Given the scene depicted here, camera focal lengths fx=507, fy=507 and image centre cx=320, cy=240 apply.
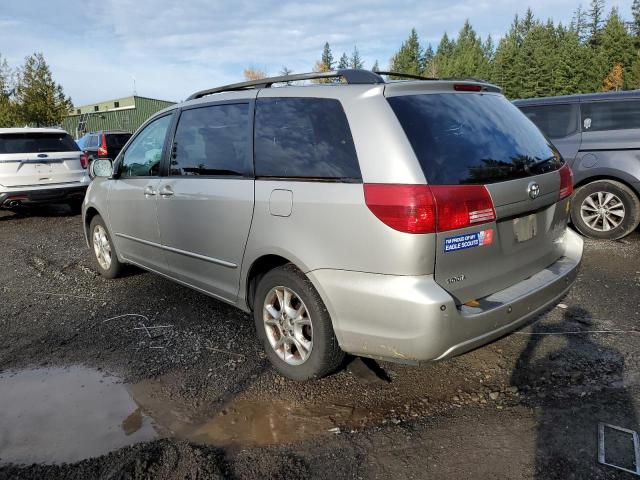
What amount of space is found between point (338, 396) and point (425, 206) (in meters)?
1.33

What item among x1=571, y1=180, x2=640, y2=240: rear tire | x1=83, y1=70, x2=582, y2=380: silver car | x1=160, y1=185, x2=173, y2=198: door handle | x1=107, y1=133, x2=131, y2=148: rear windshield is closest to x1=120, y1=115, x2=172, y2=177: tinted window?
x1=160, y1=185, x2=173, y2=198: door handle

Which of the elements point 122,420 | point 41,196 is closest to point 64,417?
point 122,420

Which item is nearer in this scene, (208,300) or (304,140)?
(304,140)

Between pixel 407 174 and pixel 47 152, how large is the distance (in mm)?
8975

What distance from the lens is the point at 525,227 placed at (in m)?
2.97

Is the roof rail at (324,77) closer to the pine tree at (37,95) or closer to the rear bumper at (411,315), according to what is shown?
the rear bumper at (411,315)

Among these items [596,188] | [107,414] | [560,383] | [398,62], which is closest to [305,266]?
[107,414]

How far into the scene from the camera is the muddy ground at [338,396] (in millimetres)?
2438

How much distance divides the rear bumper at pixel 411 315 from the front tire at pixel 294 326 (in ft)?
0.42

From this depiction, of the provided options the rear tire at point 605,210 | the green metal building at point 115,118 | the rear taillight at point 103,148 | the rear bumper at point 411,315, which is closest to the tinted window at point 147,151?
the rear bumper at point 411,315

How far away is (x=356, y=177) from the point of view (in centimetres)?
270

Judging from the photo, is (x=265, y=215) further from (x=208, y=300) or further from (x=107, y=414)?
(x=208, y=300)

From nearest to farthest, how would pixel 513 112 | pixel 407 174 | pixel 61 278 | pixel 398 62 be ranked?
pixel 407 174, pixel 513 112, pixel 61 278, pixel 398 62

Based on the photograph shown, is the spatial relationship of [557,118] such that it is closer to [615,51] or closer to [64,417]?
[64,417]
